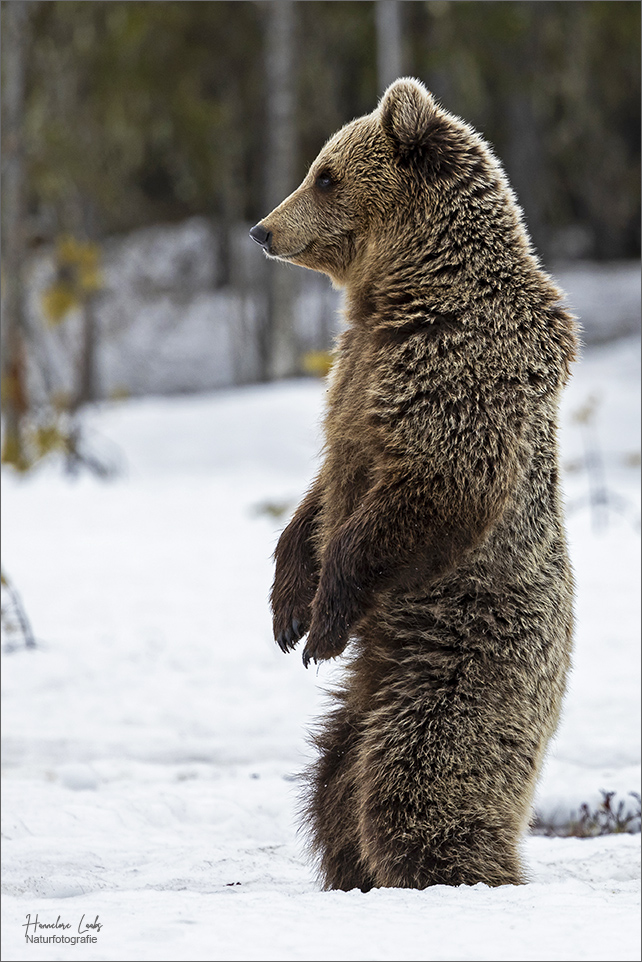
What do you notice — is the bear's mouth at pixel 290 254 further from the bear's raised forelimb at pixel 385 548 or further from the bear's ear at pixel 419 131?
the bear's raised forelimb at pixel 385 548

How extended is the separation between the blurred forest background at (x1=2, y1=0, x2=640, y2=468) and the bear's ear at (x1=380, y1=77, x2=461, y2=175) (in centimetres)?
973

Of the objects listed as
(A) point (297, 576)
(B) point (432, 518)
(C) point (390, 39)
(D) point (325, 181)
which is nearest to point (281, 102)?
(C) point (390, 39)

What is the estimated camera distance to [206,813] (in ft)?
14.4

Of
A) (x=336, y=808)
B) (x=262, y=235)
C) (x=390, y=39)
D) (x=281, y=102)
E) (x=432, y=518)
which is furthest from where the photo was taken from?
(x=281, y=102)

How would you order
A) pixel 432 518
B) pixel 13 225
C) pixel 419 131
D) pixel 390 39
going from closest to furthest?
1. pixel 432 518
2. pixel 419 131
3. pixel 13 225
4. pixel 390 39

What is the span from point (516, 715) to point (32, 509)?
8456 mm

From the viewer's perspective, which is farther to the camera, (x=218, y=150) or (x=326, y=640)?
(x=218, y=150)

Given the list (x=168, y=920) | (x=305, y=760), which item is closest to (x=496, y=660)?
(x=168, y=920)

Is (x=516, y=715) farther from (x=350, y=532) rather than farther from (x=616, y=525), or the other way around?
(x=616, y=525)

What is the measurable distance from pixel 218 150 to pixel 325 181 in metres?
16.9

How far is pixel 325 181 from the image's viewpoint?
3553 mm

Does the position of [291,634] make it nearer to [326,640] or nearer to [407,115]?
[326,640]

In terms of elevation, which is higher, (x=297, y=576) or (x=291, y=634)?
(x=297, y=576)

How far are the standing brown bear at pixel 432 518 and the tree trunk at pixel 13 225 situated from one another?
9.49 metres
